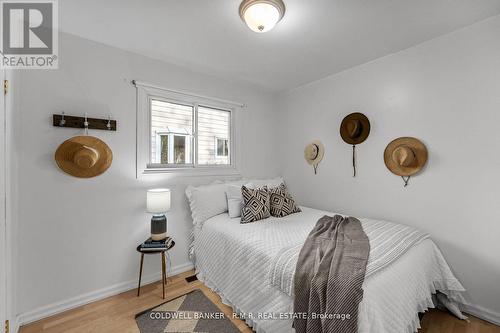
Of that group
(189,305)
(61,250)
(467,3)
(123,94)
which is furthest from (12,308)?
(467,3)

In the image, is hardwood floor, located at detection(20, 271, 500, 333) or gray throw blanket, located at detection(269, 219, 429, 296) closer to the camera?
gray throw blanket, located at detection(269, 219, 429, 296)

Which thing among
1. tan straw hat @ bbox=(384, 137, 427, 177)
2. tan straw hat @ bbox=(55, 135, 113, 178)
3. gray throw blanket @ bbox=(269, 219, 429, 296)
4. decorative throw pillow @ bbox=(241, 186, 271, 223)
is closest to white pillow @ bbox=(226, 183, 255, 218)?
decorative throw pillow @ bbox=(241, 186, 271, 223)

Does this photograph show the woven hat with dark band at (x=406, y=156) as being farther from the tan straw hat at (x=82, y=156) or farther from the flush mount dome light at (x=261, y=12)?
the tan straw hat at (x=82, y=156)

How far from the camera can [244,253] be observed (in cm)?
184

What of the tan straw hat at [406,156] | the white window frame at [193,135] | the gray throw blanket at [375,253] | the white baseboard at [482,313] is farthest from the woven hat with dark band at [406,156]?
the white window frame at [193,135]

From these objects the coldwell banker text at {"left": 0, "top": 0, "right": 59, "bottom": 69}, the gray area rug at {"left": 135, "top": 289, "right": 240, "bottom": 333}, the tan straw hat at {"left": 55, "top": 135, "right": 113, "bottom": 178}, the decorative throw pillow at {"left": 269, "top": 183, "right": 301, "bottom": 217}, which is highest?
the coldwell banker text at {"left": 0, "top": 0, "right": 59, "bottom": 69}

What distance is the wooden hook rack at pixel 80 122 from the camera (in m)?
1.92

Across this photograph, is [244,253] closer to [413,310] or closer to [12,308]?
[413,310]

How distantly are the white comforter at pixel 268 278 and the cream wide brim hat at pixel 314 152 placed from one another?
0.92 metres

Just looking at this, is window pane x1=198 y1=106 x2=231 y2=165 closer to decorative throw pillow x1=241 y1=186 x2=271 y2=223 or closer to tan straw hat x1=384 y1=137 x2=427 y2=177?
decorative throw pillow x1=241 y1=186 x2=271 y2=223

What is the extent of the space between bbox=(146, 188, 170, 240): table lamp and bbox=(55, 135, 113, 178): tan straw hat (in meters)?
0.52

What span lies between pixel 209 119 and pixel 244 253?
1875 millimetres

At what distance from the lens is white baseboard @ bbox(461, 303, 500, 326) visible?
71.1 inches

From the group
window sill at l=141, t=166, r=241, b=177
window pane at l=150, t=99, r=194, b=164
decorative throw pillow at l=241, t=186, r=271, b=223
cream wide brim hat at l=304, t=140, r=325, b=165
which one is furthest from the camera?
cream wide brim hat at l=304, t=140, r=325, b=165
